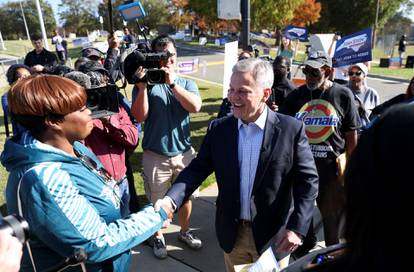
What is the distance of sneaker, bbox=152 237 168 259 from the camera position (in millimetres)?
3341

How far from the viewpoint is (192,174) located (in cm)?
227

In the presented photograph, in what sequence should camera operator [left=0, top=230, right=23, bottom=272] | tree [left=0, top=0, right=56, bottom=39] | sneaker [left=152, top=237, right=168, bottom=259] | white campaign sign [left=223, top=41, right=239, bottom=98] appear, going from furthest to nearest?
1. tree [left=0, top=0, right=56, bottom=39]
2. white campaign sign [left=223, top=41, right=239, bottom=98]
3. sneaker [left=152, top=237, right=168, bottom=259]
4. camera operator [left=0, top=230, right=23, bottom=272]

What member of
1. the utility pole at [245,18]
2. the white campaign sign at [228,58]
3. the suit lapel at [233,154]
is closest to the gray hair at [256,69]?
the suit lapel at [233,154]

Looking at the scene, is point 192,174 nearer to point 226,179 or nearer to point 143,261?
point 226,179

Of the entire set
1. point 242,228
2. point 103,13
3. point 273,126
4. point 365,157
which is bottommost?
point 242,228

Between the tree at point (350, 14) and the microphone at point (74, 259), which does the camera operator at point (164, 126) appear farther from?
the tree at point (350, 14)

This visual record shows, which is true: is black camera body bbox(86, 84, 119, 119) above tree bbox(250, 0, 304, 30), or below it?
below

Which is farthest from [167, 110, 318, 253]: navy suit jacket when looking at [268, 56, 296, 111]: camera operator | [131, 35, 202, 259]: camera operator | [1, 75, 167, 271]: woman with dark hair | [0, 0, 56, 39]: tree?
[0, 0, 56, 39]: tree

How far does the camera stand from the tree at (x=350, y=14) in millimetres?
35469

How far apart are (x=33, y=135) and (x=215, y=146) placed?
3.50 ft

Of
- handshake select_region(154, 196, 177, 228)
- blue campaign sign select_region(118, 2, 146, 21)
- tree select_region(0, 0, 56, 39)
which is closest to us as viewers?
handshake select_region(154, 196, 177, 228)

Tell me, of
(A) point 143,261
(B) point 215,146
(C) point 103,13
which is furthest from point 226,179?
(C) point 103,13

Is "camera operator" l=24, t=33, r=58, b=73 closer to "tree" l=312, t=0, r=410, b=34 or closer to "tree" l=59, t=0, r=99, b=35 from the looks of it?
"tree" l=312, t=0, r=410, b=34

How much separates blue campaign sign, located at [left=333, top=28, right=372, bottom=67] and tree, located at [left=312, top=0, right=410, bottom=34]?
114 ft
